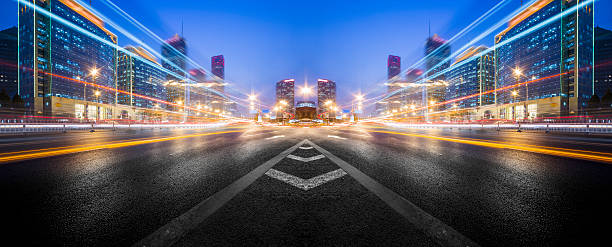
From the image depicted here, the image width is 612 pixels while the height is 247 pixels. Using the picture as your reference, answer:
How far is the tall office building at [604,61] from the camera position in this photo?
8344 cm

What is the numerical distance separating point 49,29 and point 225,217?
326 ft

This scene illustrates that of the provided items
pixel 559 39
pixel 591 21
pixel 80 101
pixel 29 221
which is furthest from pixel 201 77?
pixel 591 21

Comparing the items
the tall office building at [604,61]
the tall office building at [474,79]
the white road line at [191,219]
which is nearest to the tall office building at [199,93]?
the white road line at [191,219]

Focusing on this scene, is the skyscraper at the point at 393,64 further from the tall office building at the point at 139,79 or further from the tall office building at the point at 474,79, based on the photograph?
the tall office building at the point at 139,79

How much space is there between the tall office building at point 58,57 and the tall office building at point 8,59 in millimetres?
23102

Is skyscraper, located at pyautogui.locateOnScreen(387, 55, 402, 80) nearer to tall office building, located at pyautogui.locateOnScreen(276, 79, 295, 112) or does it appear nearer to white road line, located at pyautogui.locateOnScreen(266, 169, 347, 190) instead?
tall office building, located at pyautogui.locateOnScreen(276, 79, 295, 112)

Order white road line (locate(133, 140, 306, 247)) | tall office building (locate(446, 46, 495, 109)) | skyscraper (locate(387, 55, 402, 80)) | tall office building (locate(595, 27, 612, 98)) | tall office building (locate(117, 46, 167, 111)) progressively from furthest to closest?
skyscraper (locate(387, 55, 402, 80)) < tall office building (locate(117, 46, 167, 111)) < tall office building (locate(446, 46, 495, 109)) < tall office building (locate(595, 27, 612, 98)) < white road line (locate(133, 140, 306, 247))

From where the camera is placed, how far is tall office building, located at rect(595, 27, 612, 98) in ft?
274

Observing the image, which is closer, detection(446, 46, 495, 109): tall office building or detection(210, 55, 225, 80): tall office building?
detection(446, 46, 495, 109): tall office building

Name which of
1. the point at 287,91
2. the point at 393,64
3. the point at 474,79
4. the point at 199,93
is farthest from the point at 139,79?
the point at 474,79

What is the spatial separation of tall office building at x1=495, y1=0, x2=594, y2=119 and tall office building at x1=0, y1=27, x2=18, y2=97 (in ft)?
543

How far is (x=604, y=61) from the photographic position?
3447 inches

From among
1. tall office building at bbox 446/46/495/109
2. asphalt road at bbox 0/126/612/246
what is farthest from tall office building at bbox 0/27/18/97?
tall office building at bbox 446/46/495/109

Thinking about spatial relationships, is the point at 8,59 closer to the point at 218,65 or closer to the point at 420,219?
the point at 218,65
